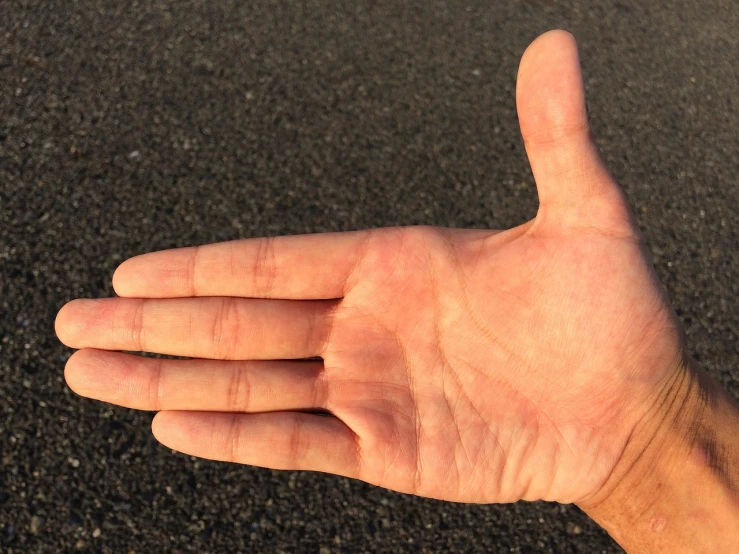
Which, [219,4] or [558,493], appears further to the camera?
[219,4]

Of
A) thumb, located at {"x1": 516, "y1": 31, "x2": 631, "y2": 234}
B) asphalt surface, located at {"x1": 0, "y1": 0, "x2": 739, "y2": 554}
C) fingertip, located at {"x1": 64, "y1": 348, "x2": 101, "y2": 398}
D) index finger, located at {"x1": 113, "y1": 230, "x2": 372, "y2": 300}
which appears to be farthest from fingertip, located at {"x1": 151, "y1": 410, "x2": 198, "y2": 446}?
thumb, located at {"x1": 516, "y1": 31, "x2": 631, "y2": 234}

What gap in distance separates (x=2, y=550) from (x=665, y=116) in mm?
3708

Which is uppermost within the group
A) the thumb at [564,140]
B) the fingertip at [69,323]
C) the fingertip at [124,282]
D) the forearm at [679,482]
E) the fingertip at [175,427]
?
the thumb at [564,140]

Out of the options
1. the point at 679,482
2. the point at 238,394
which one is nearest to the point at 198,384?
the point at 238,394

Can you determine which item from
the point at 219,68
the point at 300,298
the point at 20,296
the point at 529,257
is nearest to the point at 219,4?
the point at 219,68

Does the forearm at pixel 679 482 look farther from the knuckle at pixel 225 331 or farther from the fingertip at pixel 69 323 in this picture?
the fingertip at pixel 69 323

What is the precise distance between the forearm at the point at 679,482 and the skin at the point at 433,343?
1.1 inches

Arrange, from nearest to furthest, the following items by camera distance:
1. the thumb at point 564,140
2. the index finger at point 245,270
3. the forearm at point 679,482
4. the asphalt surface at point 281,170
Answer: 1. the thumb at point 564,140
2. the forearm at point 679,482
3. the index finger at point 245,270
4. the asphalt surface at point 281,170

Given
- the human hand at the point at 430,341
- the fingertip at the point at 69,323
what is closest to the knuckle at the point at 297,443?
the human hand at the point at 430,341

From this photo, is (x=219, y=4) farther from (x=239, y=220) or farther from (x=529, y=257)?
(x=529, y=257)

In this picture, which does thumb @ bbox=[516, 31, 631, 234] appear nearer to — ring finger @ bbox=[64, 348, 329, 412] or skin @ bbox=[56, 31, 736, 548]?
skin @ bbox=[56, 31, 736, 548]

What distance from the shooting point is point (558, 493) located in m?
2.04

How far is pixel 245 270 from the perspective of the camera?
6.91ft

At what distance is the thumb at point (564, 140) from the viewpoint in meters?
1.89
